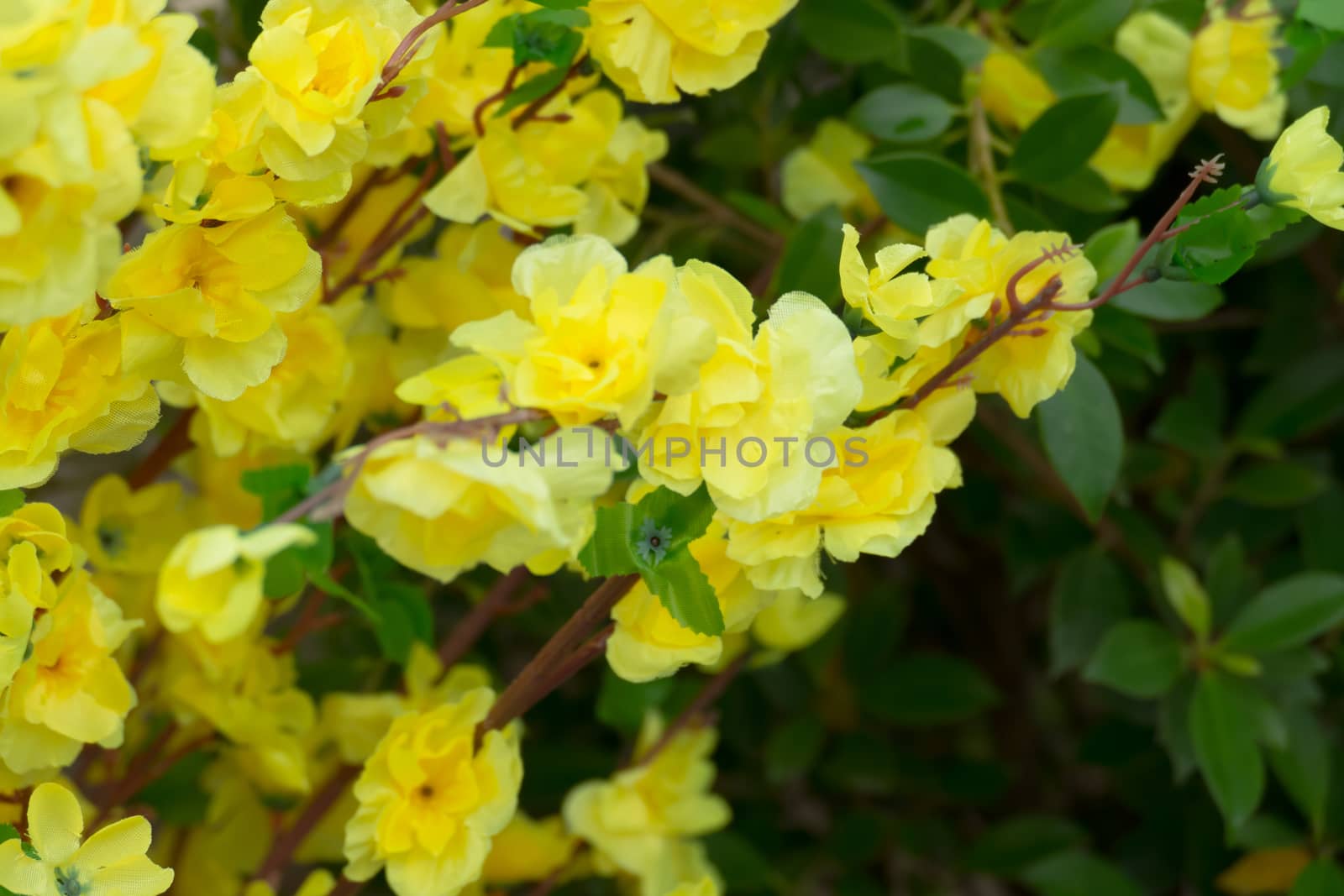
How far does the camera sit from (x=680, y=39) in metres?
0.45

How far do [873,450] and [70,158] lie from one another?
0.25 m

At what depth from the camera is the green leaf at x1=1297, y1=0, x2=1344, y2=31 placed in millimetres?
510

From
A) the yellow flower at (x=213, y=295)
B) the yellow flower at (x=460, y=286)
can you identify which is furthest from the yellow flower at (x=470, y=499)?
the yellow flower at (x=460, y=286)

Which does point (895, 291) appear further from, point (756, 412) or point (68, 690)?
point (68, 690)

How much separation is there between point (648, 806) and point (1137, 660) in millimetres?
304

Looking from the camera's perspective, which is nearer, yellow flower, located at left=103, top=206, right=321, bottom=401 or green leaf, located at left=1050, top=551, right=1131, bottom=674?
yellow flower, located at left=103, top=206, right=321, bottom=401

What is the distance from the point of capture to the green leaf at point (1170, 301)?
0.60 metres

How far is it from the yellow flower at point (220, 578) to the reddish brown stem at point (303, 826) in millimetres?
327

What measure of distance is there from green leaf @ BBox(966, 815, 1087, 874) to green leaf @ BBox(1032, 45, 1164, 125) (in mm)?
530

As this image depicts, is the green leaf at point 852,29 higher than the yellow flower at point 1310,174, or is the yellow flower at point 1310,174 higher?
the yellow flower at point 1310,174

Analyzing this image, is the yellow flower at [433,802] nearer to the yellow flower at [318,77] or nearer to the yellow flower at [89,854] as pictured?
the yellow flower at [89,854]

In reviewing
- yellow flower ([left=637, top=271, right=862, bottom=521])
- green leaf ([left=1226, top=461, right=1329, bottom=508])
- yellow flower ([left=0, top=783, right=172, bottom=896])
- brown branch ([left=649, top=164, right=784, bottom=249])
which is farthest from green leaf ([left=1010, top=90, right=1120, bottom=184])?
yellow flower ([left=0, top=783, right=172, bottom=896])

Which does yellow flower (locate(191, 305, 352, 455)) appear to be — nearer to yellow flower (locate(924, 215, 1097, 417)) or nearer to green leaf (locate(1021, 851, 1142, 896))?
yellow flower (locate(924, 215, 1097, 417))

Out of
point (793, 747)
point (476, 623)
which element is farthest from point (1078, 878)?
point (476, 623)
